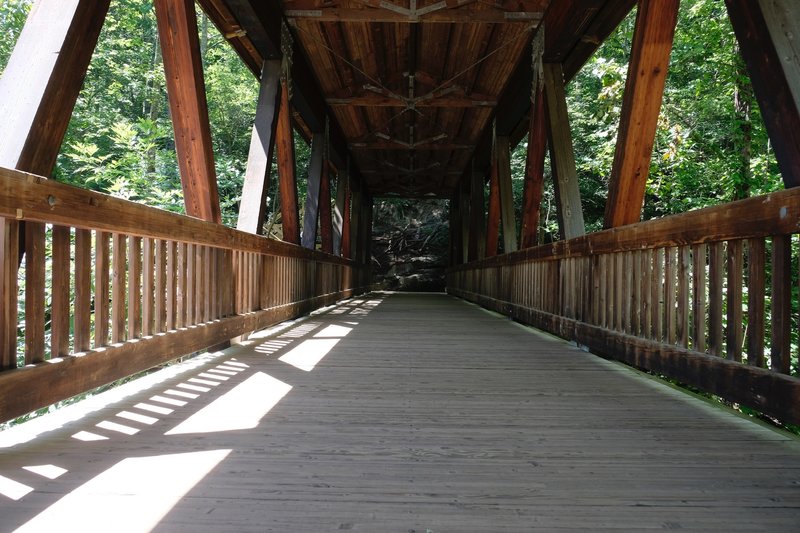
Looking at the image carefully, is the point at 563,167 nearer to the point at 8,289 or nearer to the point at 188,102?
the point at 188,102

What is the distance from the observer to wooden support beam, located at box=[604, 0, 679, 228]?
2982 mm

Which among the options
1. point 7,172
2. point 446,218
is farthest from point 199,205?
point 446,218

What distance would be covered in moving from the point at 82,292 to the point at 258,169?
2.95 m

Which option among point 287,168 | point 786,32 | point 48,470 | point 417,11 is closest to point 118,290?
point 48,470

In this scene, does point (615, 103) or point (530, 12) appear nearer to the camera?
point (530, 12)

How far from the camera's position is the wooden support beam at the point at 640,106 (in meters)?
2.98

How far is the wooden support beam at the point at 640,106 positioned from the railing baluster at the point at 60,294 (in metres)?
2.96

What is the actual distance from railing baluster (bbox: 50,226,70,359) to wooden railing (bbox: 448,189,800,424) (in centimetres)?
232

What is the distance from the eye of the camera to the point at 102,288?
2.10 meters

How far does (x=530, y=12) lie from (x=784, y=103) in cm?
399

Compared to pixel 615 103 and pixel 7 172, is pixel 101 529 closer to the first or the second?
pixel 7 172

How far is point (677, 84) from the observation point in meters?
12.1

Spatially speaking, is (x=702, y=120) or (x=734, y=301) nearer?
(x=734, y=301)

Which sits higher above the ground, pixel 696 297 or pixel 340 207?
pixel 340 207
